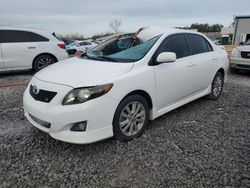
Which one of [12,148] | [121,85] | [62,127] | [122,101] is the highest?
[121,85]

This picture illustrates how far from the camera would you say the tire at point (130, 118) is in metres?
3.10

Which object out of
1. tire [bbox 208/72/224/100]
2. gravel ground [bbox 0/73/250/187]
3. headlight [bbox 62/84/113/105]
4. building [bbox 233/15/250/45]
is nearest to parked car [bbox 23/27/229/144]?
headlight [bbox 62/84/113/105]

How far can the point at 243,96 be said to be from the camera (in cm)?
551

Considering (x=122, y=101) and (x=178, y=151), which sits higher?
(x=122, y=101)

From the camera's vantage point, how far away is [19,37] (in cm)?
786

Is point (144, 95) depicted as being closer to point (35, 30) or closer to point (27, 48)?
point (27, 48)

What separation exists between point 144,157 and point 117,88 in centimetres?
92

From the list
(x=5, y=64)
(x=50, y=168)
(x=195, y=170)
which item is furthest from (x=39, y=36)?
(x=195, y=170)

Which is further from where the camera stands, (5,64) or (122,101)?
(5,64)

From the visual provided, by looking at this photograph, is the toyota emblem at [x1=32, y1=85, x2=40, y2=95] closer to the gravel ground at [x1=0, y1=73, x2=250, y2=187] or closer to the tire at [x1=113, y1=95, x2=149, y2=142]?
the gravel ground at [x1=0, y1=73, x2=250, y2=187]

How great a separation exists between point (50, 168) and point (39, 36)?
6.43 metres

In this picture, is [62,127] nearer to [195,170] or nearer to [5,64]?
[195,170]

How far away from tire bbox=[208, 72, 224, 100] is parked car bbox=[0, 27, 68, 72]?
5443 millimetres

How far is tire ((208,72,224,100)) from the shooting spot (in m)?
5.07
